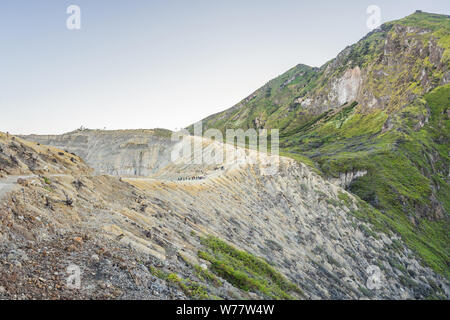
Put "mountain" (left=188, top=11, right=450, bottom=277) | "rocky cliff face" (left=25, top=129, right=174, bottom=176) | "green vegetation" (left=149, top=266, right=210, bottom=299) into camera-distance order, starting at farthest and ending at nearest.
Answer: "rocky cliff face" (left=25, top=129, right=174, bottom=176)
"mountain" (left=188, top=11, right=450, bottom=277)
"green vegetation" (left=149, top=266, right=210, bottom=299)

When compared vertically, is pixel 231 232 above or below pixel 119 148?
below

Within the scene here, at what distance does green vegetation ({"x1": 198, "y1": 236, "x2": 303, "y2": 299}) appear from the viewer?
15648 millimetres

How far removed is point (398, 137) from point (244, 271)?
104853mm

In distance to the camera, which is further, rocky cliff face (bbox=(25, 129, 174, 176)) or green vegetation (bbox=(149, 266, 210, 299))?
rocky cliff face (bbox=(25, 129, 174, 176))

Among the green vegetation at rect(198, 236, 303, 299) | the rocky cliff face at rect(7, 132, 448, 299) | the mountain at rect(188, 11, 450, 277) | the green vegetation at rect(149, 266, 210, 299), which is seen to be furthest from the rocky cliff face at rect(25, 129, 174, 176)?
the green vegetation at rect(149, 266, 210, 299)

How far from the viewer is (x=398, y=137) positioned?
342ft

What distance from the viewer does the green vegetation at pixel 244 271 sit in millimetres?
15648

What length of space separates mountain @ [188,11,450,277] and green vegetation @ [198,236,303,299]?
3897cm

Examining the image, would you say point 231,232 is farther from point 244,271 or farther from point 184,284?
point 184,284

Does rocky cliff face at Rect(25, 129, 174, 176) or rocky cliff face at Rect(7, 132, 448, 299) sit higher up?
rocky cliff face at Rect(25, 129, 174, 176)

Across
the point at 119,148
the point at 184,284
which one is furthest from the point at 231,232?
the point at 119,148

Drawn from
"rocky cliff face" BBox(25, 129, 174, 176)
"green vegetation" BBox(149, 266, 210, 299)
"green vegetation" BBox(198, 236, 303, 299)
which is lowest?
"green vegetation" BBox(198, 236, 303, 299)

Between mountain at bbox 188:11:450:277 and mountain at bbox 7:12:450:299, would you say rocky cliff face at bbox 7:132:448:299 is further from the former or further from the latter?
mountain at bbox 188:11:450:277
